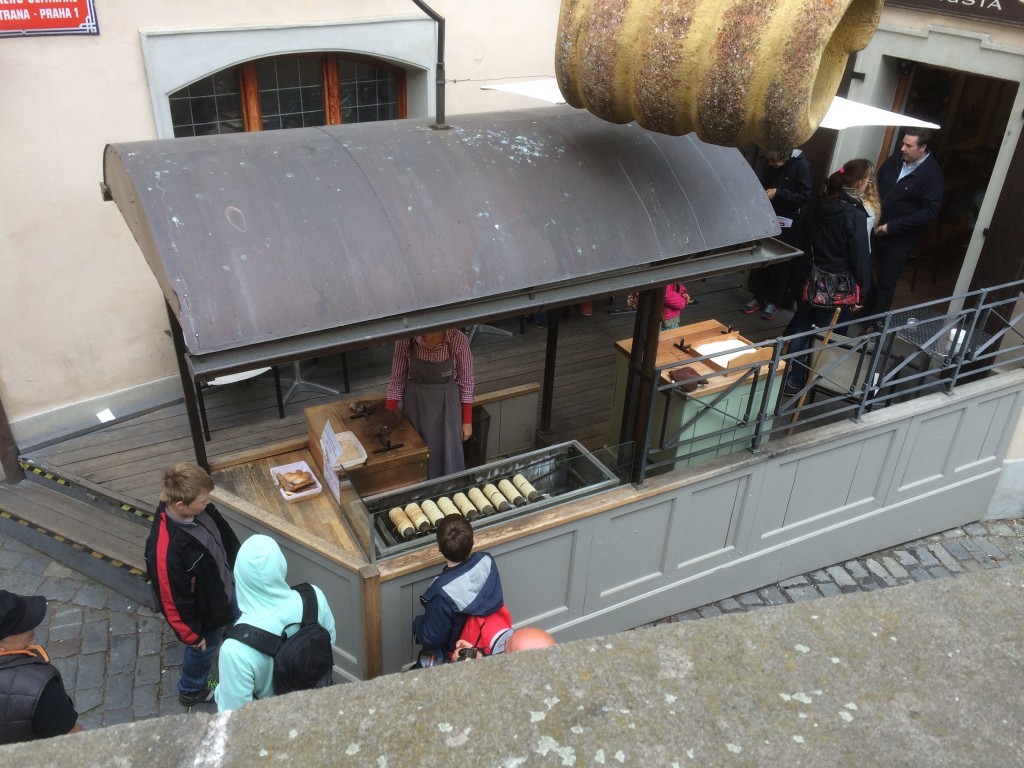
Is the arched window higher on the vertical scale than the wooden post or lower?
higher

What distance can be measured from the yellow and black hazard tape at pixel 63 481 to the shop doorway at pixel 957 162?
8.07 m

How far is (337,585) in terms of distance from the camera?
4.92 m

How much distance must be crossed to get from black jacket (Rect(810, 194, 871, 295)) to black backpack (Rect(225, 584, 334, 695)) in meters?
5.33

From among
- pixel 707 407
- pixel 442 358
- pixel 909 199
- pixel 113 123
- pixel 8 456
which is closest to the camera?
pixel 442 358

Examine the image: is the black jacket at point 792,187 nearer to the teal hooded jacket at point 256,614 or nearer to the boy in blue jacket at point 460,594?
the boy in blue jacket at point 460,594

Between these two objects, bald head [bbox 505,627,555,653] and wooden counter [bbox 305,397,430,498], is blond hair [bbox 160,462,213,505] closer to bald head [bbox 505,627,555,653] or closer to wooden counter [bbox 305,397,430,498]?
wooden counter [bbox 305,397,430,498]

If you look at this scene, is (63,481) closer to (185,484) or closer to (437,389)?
(185,484)

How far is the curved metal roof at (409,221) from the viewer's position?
12.3 feet

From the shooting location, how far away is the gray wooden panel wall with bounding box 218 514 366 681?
4.86 meters

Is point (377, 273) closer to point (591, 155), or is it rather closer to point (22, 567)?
point (591, 155)

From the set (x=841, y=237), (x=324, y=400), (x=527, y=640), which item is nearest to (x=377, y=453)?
(x=527, y=640)

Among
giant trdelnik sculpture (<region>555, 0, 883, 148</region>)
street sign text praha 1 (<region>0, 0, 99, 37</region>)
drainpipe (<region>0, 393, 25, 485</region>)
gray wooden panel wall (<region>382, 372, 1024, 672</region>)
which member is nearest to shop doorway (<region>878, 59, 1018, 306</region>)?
gray wooden panel wall (<region>382, 372, 1024, 672</region>)

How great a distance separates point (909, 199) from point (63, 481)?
7.57 metres

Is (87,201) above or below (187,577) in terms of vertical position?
above
